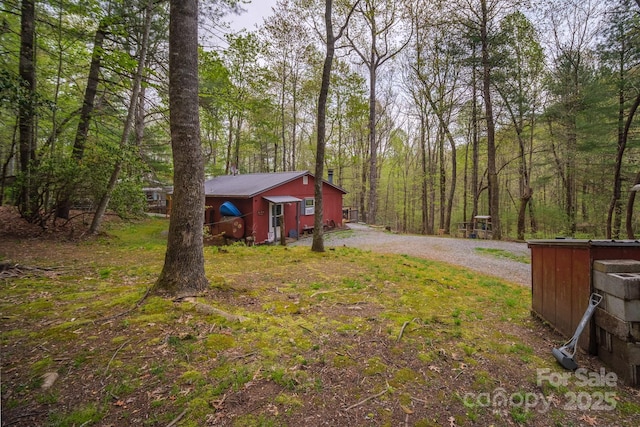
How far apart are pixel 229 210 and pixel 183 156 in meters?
9.07

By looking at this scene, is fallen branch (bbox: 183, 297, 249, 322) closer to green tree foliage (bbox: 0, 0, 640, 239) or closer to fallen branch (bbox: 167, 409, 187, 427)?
fallen branch (bbox: 167, 409, 187, 427)

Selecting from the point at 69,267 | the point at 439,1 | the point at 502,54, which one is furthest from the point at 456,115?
the point at 69,267

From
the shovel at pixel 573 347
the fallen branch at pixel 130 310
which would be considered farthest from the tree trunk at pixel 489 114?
the fallen branch at pixel 130 310

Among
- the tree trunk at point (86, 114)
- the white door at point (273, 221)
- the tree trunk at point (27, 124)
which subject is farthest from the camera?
the white door at point (273, 221)

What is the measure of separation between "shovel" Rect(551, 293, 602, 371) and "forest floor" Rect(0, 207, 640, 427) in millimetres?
96

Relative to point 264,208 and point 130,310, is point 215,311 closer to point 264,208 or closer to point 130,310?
point 130,310

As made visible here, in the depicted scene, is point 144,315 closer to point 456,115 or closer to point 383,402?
A: point 383,402

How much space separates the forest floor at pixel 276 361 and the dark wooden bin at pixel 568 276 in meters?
0.26

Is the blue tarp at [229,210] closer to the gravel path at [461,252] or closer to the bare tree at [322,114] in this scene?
the gravel path at [461,252]

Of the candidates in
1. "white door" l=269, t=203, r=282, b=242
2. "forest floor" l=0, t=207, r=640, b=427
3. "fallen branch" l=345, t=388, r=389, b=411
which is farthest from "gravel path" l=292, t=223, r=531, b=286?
"fallen branch" l=345, t=388, r=389, b=411

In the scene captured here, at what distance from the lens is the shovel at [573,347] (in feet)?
8.82

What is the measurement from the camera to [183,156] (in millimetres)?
3498

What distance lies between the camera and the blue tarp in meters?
12.3

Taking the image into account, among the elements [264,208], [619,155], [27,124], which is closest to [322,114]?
[264,208]
